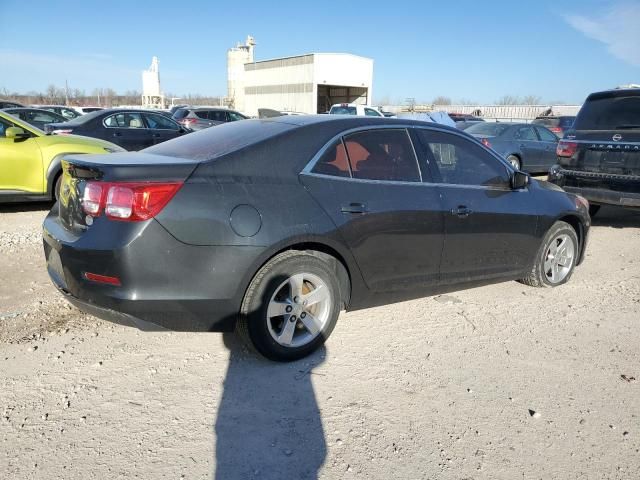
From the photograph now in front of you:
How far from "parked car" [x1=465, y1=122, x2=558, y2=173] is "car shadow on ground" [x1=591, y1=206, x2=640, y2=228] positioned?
11.0 feet

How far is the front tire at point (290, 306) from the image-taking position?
2914 mm

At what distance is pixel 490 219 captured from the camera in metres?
3.93

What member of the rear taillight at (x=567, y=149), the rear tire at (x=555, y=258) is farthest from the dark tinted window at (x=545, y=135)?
the rear tire at (x=555, y=258)

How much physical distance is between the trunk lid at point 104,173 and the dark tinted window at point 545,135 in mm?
11974

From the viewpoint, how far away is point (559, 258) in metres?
4.73

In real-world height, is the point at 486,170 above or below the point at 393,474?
above

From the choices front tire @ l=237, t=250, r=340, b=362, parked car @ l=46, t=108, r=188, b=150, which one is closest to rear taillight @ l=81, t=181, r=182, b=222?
front tire @ l=237, t=250, r=340, b=362

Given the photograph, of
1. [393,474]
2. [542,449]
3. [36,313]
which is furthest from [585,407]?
[36,313]

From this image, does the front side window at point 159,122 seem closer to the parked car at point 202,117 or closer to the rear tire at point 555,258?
the parked car at point 202,117

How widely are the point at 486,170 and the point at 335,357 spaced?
2.07 meters

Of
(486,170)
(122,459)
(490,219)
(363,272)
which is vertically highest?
(486,170)

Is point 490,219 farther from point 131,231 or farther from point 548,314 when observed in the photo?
point 131,231

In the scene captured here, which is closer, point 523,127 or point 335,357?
point 335,357

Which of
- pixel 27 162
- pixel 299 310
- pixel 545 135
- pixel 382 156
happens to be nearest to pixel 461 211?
pixel 382 156
